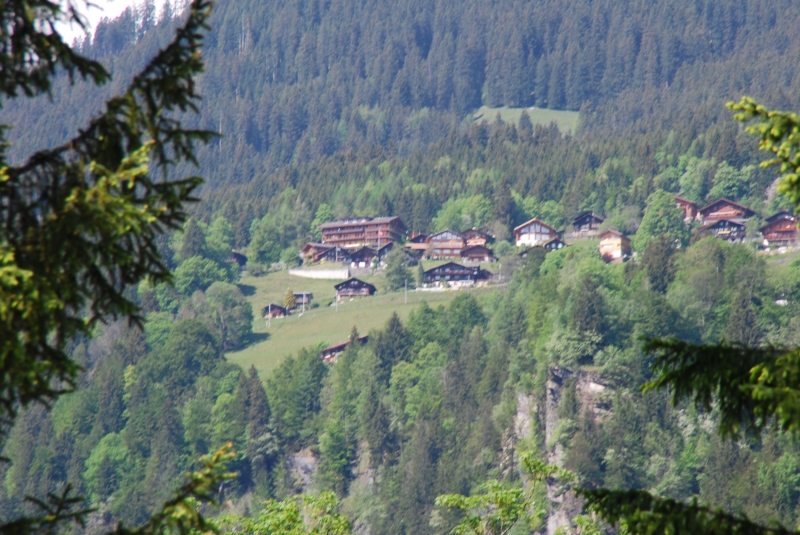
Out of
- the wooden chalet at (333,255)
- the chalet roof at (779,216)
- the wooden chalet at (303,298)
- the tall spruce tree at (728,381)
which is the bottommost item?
the wooden chalet at (333,255)

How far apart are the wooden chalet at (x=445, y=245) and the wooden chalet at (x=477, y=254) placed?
48.4 inches

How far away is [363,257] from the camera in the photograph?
170 m

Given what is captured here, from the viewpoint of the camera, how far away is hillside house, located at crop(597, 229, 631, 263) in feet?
524

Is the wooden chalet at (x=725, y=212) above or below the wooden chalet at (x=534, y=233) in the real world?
above

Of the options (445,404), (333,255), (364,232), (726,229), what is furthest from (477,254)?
(445,404)

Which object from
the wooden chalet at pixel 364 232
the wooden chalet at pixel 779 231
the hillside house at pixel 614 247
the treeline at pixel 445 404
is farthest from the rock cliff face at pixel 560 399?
the wooden chalet at pixel 364 232

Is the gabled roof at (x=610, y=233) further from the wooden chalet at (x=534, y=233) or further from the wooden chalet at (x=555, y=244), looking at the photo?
the wooden chalet at (x=534, y=233)

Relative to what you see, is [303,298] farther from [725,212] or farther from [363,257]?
[725,212]

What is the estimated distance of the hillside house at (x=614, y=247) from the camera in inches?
6284

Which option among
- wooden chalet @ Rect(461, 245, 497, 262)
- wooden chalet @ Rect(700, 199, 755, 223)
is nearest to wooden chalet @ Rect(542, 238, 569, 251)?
wooden chalet @ Rect(461, 245, 497, 262)

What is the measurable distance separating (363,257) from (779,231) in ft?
189

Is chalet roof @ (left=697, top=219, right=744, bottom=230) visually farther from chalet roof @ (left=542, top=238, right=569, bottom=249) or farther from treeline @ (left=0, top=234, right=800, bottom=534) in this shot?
chalet roof @ (left=542, top=238, right=569, bottom=249)

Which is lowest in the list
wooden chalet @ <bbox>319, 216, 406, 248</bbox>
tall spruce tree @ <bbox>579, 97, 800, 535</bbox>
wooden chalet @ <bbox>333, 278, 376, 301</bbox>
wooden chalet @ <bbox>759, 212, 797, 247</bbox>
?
wooden chalet @ <bbox>319, 216, 406, 248</bbox>

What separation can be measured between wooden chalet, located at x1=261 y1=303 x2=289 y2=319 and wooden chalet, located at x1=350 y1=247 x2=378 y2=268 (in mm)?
17549
